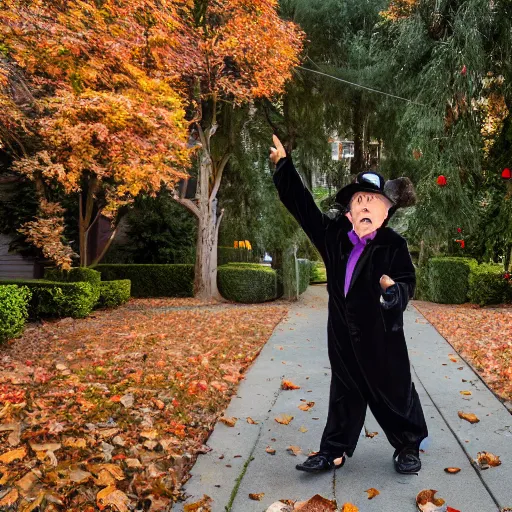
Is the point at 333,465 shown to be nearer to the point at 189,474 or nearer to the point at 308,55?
the point at 189,474

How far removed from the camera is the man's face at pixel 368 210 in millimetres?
3578

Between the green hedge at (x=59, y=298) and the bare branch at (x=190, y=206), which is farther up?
the bare branch at (x=190, y=206)

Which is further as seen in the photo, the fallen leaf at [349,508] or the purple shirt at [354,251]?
the purple shirt at [354,251]

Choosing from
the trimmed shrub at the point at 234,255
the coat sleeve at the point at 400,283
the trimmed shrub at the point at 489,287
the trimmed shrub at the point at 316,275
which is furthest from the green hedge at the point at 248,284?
the coat sleeve at the point at 400,283

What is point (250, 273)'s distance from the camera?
689 inches

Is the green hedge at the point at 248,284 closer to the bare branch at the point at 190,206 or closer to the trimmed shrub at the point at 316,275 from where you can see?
the bare branch at the point at 190,206

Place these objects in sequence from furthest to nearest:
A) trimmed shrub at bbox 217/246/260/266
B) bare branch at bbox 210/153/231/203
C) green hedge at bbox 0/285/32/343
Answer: trimmed shrub at bbox 217/246/260/266 → bare branch at bbox 210/153/231/203 → green hedge at bbox 0/285/32/343

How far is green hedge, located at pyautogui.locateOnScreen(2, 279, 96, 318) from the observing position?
12.9m

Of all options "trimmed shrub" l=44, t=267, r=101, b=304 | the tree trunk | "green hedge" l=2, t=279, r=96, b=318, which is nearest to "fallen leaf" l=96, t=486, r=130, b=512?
"green hedge" l=2, t=279, r=96, b=318

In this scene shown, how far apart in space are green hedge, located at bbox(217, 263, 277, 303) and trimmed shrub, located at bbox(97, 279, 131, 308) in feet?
10.1

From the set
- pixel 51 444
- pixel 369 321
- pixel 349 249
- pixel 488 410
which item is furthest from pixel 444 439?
pixel 51 444

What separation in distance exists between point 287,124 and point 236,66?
356 cm

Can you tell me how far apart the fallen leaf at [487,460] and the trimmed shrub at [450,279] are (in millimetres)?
12510

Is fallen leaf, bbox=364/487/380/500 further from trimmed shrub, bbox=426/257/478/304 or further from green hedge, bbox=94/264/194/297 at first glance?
green hedge, bbox=94/264/194/297
